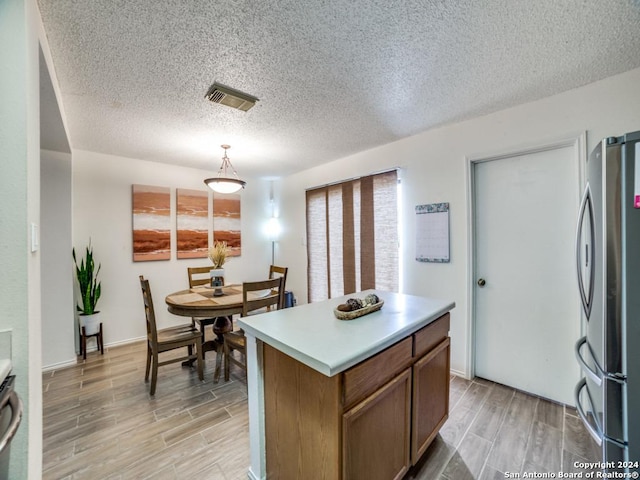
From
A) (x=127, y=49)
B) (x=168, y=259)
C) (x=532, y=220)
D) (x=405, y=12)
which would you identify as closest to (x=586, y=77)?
(x=532, y=220)

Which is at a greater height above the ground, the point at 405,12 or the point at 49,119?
the point at 405,12

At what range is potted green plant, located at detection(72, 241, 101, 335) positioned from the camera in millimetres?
3113

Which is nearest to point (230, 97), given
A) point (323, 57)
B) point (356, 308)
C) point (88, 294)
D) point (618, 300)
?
point (323, 57)

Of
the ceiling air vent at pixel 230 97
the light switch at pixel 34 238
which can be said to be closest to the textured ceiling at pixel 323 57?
the ceiling air vent at pixel 230 97

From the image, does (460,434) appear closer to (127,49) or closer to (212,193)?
(127,49)

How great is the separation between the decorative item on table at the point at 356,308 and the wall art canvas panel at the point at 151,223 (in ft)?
10.7

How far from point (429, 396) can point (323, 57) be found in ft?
7.11

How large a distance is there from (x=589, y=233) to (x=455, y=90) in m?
1.35

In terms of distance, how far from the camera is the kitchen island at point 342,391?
1.05 metres

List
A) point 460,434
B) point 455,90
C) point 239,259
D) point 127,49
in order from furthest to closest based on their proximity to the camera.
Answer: point 239,259 < point 455,90 < point 460,434 < point 127,49

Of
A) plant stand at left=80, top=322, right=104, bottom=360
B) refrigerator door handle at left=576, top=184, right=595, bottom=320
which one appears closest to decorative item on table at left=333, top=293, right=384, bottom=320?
refrigerator door handle at left=576, top=184, right=595, bottom=320

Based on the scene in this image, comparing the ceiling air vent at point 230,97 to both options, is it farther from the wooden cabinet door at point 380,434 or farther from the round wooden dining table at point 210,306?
the wooden cabinet door at point 380,434

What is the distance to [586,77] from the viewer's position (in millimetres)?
1895

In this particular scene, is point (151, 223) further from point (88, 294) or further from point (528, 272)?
point (528, 272)
